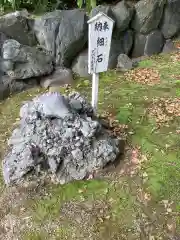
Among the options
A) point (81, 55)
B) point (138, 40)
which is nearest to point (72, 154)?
point (81, 55)

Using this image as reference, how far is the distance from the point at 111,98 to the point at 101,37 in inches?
82.6

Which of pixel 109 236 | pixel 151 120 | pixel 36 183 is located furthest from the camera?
pixel 151 120

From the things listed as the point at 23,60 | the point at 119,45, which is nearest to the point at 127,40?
the point at 119,45

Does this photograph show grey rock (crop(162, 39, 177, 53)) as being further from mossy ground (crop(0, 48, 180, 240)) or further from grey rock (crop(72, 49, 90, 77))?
mossy ground (crop(0, 48, 180, 240))

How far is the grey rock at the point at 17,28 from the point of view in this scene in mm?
7668

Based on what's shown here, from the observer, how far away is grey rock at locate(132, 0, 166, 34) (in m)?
8.88

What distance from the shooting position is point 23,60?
25.3 ft

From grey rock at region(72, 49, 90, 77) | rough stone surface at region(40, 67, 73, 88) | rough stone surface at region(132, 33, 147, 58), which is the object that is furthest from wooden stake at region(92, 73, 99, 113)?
rough stone surface at region(132, 33, 147, 58)

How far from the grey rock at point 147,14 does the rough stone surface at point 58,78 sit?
8.09 ft

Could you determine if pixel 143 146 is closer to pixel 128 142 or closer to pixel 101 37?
pixel 128 142

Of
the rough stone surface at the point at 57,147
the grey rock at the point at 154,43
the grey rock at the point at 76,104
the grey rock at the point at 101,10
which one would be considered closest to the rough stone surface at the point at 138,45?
the grey rock at the point at 154,43

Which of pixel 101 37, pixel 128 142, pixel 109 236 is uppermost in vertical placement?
pixel 101 37

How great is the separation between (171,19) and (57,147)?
20.0 ft

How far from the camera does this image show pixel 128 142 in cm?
576
